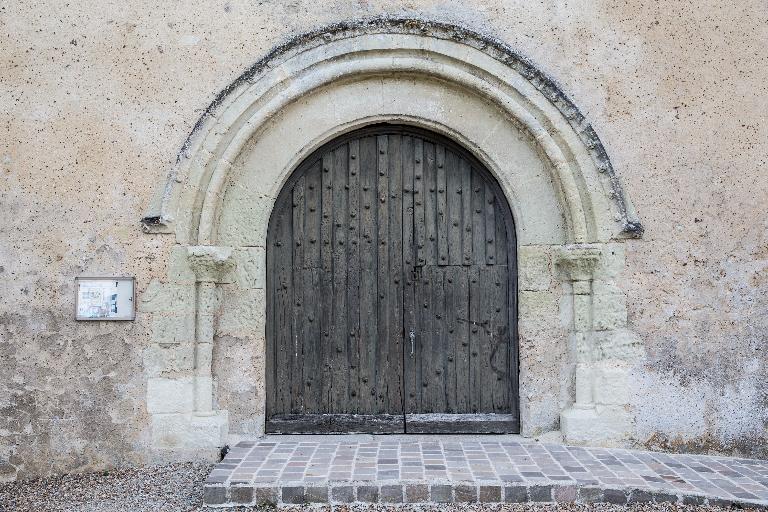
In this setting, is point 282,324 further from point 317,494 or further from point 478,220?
point 478,220

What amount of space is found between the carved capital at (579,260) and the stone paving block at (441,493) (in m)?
1.55

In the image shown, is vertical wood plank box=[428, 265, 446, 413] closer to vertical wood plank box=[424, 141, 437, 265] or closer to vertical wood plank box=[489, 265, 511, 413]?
vertical wood plank box=[424, 141, 437, 265]

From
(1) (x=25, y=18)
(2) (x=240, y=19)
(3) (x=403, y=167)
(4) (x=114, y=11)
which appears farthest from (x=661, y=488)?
(1) (x=25, y=18)

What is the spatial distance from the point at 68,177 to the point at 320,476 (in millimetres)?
2369

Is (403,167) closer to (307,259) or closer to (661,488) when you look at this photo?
(307,259)

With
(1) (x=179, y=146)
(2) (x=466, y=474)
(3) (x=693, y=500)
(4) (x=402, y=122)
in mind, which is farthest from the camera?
(4) (x=402, y=122)

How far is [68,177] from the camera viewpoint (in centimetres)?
418

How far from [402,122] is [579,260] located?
55.6 inches

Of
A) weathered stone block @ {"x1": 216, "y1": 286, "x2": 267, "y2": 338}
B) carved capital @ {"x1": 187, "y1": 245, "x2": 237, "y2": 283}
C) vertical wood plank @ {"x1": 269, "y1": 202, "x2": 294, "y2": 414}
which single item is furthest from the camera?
vertical wood plank @ {"x1": 269, "y1": 202, "x2": 294, "y2": 414}

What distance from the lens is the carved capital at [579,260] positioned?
4.11 meters

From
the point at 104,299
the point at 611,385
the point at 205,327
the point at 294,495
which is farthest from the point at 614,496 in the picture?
the point at 104,299

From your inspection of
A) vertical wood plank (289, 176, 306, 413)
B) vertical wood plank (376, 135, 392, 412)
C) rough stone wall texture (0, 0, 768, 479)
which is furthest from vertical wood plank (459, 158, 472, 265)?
vertical wood plank (289, 176, 306, 413)

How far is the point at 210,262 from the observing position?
13.5 feet

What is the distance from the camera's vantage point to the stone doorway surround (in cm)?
414
